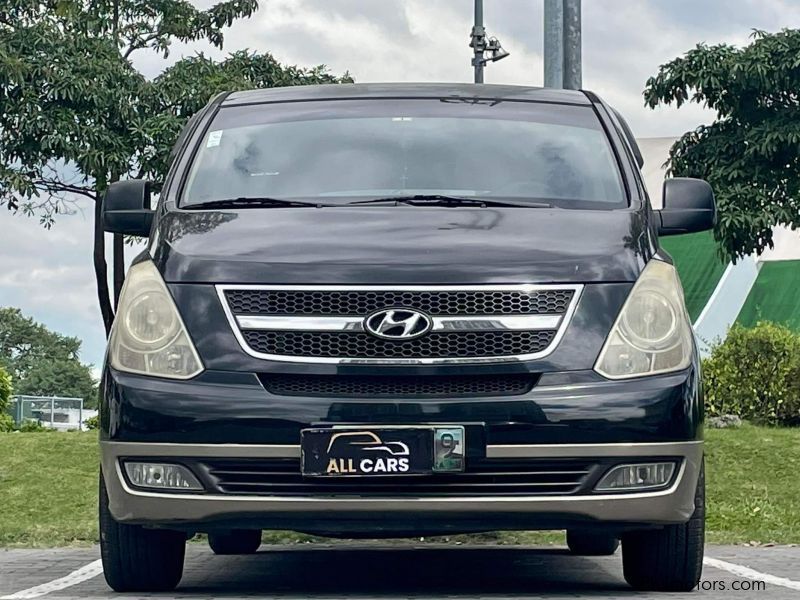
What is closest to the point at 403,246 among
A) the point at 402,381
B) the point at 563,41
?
the point at 402,381

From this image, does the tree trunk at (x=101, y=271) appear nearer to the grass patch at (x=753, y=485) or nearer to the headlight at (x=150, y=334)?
the grass patch at (x=753, y=485)

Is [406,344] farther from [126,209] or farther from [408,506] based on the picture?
[126,209]

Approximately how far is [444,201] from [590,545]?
2.62 metres

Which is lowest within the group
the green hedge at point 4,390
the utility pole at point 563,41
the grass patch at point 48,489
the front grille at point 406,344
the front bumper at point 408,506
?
the green hedge at point 4,390

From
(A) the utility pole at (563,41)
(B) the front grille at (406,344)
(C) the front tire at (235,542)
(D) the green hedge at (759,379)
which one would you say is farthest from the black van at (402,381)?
(D) the green hedge at (759,379)

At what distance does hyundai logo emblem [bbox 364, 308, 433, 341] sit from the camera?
203 inches

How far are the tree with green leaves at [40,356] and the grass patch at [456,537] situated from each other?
6720 cm

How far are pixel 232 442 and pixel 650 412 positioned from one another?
4.33ft

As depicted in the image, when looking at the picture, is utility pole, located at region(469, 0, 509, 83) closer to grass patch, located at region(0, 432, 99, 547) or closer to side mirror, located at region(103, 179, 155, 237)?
grass patch, located at region(0, 432, 99, 547)

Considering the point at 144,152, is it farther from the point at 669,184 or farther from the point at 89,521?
the point at 669,184

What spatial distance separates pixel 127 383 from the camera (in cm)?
530

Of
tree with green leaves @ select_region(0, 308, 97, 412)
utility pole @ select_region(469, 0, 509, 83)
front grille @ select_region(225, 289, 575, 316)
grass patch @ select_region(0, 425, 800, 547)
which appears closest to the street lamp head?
utility pole @ select_region(469, 0, 509, 83)

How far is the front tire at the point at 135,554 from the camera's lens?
573 cm

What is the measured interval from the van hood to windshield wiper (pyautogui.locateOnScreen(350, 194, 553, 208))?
0.13 m
